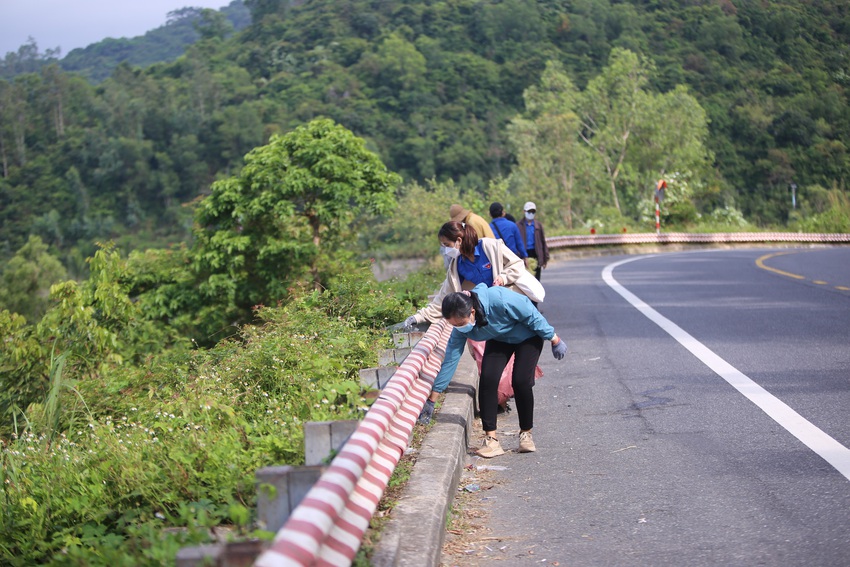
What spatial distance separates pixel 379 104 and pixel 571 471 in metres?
101

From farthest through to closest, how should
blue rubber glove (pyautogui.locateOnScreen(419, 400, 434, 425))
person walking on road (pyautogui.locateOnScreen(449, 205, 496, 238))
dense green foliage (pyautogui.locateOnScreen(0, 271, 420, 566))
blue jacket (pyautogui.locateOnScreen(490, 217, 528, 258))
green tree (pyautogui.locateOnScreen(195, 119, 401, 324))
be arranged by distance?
1. green tree (pyautogui.locateOnScreen(195, 119, 401, 324))
2. blue jacket (pyautogui.locateOnScreen(490, 217, 528, 258))
3. person walking on road (pyautogui.locateOnScreen(449, 205, 496, 238))
4. blue rubber glove (pyautogui.locateOnScreen(419, 400, 434, 425))
5. dense green foliage (pyautogui.locateOnScreen(0, 271, 420, 566))

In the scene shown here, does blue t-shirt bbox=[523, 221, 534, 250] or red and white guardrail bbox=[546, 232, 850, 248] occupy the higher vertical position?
blue t-shirt bbox=[523, 221, 534, 250]

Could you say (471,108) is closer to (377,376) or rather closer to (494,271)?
(494,271)

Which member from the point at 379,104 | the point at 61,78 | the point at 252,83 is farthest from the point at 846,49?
the point at 61,78

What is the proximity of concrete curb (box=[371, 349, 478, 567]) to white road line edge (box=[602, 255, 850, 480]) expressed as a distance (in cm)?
232

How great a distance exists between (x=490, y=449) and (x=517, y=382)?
526 millimetres

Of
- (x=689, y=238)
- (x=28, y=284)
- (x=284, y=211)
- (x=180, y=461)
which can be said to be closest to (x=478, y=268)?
(x=180, y=461)

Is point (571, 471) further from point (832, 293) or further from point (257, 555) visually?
point (832, 293)

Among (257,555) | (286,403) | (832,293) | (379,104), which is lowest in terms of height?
(832,293)

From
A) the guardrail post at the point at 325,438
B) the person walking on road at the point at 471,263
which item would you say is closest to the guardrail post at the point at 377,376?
the person walking on road at the point at 471,263

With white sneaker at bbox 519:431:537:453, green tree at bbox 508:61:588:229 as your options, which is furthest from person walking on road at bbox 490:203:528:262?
green tree at bbox 508:61:588:229

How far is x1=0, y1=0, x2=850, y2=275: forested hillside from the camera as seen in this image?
233 ft

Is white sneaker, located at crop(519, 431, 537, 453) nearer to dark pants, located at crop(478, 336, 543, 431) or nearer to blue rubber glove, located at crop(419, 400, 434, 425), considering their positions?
dark pants, located at crop(478, 336, 543, 431)

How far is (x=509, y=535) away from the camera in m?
5.45
